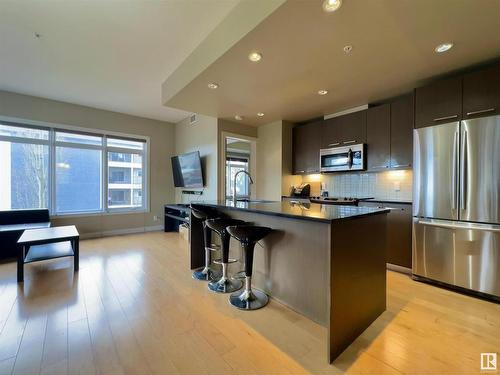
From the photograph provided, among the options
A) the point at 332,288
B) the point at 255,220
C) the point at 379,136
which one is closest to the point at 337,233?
the point at 332,288

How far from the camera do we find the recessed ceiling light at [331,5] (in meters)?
1.57

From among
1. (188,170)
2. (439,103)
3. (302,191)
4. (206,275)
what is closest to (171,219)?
(188,170)

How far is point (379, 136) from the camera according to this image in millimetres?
3432

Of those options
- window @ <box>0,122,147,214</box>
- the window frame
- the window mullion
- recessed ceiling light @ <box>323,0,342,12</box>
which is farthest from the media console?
recessed ceiling light @ <box>323,0,342,12</box>

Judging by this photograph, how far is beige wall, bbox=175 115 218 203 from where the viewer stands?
4.65m

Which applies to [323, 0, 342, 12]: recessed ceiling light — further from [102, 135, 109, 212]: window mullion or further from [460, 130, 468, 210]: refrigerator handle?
[102, 135, 109, 212]: window mullion

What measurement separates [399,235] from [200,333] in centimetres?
279

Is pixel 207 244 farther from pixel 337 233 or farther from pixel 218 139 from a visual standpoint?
pixel 218 139

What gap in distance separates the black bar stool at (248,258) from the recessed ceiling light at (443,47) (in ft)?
7.92

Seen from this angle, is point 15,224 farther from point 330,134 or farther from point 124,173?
point 330,134

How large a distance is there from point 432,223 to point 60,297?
4.26 meters

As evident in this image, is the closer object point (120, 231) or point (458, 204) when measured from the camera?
point (458, 204)

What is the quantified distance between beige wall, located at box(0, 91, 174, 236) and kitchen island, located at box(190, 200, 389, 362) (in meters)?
4.20

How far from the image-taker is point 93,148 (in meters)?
5.11
